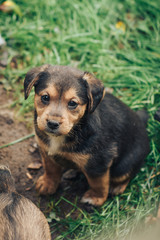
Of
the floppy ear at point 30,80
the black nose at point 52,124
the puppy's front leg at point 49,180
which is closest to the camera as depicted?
the black nose at point 52,124

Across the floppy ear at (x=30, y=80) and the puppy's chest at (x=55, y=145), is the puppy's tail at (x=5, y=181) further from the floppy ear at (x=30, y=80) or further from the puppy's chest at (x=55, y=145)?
the floppy ear at (x=30, y=80)

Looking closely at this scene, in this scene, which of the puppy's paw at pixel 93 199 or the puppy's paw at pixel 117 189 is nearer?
the puppy's paw at pixel 93 199

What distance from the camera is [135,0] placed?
23.9 feet

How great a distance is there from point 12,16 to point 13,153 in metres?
3.33

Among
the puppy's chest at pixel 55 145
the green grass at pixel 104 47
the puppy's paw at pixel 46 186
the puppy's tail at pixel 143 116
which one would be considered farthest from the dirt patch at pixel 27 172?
the puppy's tail at pixel 143 116

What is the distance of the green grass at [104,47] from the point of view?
5188mm

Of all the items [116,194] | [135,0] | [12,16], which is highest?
[135,0]

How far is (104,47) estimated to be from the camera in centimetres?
650

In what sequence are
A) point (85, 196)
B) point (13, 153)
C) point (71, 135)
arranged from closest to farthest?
point (71, 135)
point (85, 196)
point (13, 153)

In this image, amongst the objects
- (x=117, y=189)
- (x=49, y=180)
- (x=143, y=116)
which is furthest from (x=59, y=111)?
(x=143, y=116)

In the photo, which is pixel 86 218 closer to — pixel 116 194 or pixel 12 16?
pixel 116 194

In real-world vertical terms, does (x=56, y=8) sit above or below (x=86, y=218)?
above

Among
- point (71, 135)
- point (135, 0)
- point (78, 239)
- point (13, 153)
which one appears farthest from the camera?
point (135, 0)

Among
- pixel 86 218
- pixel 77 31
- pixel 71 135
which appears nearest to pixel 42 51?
pixel 77 31
